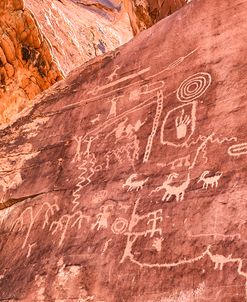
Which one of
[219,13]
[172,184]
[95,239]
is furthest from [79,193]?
[219,13]

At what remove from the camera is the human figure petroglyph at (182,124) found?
14.1ft

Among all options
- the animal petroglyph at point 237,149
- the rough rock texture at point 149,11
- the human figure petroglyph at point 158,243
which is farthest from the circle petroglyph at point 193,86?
the rough rock texture at point 149,11

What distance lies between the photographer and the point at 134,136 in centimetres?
473

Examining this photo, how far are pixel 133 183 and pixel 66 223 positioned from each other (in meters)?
0.83

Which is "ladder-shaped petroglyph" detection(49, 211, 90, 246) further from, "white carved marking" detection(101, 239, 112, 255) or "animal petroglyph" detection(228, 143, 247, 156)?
"animal petroglyph" detection(228, 143, 247, 156)

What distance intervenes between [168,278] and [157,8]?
30.0 feet

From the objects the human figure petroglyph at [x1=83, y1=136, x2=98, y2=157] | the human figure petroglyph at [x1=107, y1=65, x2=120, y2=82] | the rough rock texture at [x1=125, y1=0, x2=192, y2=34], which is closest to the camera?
the human figure petroglyph at [x1=83, y1=136, x2=98, y2=157]

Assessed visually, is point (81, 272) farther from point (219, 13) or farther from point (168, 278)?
point (219, 13)

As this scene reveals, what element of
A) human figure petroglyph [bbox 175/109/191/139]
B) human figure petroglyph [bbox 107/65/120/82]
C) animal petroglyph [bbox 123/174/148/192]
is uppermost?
human figure petroglyph [bbox 107/65/120/82]

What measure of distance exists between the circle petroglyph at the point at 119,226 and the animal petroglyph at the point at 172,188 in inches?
16.1

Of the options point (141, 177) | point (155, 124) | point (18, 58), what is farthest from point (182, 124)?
point (18, 58)

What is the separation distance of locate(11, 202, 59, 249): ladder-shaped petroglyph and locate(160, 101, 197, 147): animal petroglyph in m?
1.41

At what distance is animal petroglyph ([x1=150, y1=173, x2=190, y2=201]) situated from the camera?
12.5 ft

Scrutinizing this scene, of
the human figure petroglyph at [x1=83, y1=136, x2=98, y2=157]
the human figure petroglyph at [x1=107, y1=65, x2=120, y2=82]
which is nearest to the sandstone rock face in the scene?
the human figure petroglyph at [x1=107, y1=65, x2=120, y2=82]
